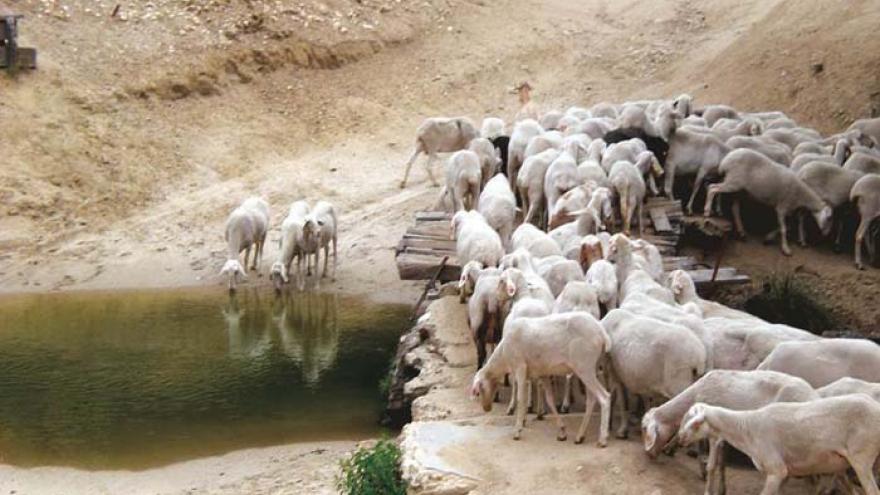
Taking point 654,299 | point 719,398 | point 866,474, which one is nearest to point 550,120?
point 654,299

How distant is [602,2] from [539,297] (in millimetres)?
20705

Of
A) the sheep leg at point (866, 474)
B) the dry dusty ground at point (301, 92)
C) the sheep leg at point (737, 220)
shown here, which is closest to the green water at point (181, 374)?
the dry dusty ground at point (301, 92)

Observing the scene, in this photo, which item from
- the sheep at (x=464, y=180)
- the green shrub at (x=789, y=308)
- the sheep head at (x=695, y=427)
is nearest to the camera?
the sheep head at (x=695, y=427)

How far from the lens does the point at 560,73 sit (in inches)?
1033

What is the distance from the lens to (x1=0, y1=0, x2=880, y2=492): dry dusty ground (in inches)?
792

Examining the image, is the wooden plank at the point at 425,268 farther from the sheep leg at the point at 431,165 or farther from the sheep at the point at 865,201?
the sheep leg at the point at 431,165

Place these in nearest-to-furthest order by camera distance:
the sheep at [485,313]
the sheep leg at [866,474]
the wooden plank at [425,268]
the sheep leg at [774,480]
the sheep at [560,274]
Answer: the sheep leg at [866,474], the sheep leg at [774,480], the sheep at [485,313], the sheep at [560,274], the wooden plank at [425,268]

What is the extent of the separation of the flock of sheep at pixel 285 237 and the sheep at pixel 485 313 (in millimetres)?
7450

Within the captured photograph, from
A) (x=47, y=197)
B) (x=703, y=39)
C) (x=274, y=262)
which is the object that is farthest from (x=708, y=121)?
(x=47, y=197)

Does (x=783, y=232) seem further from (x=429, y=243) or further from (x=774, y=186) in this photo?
(x=429, y=243)

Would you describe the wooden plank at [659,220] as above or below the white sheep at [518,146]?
below

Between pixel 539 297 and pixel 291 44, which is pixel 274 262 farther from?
pixel 539 297

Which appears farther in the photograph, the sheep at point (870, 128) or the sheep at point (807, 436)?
the sheep at point (870, 128)

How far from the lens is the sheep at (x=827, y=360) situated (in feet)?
25.6
